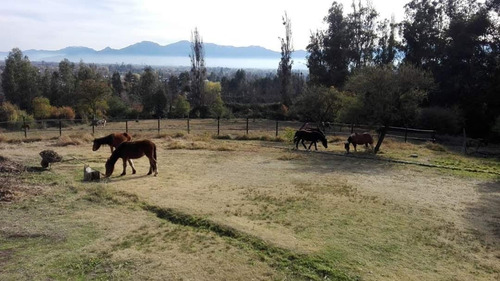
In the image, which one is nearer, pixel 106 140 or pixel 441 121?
pixel 106 140

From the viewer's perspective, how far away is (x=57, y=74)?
6134 cm

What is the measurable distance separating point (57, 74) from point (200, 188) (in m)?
58.5

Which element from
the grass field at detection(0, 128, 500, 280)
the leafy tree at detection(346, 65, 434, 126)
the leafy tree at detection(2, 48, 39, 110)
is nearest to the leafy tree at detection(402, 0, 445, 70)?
the leafy tree at detection(346, 65, 434, 126)

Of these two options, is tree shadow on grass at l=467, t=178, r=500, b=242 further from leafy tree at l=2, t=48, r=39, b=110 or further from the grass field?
leafy tree at l=2, t=48, r=39, b=110

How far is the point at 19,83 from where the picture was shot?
188 ft

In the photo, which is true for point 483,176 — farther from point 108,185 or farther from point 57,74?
point 57,74

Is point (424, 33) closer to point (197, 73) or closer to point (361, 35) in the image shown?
point (361, 35)

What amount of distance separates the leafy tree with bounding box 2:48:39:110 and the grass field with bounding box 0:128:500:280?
48.9m

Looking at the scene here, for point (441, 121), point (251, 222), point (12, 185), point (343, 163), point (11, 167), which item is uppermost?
point (441, 121)

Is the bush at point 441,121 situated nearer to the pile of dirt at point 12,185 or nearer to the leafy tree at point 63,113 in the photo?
the pile of dirt at point 12,185

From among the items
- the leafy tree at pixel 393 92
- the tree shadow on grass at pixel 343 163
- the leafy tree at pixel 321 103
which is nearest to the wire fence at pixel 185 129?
the leafy tree at pixel 321 103

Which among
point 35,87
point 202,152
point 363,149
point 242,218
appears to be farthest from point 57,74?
point 242,218

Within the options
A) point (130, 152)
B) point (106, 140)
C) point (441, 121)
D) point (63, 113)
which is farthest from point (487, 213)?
point (63, 113)

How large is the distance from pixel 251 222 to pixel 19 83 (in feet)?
197
